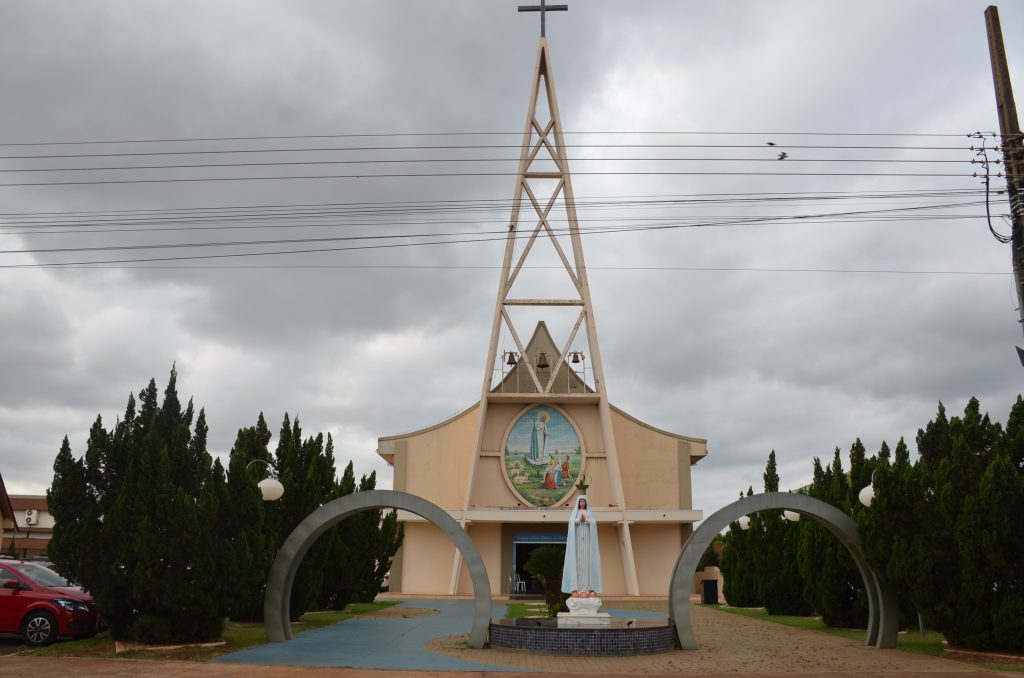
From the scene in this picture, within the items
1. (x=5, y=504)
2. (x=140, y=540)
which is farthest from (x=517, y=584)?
(x=140, y=540)

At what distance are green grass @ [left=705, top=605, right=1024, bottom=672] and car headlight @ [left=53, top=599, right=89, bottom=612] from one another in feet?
46.1

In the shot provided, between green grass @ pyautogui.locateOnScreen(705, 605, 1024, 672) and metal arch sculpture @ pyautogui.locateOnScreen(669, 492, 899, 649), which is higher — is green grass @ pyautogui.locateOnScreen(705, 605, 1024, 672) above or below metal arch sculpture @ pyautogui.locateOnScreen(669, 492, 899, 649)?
below

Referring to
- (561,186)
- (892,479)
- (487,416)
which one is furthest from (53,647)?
(561,186)

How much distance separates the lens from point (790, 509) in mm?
14930

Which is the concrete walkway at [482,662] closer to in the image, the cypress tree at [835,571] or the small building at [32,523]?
the cypress tree at [835,571]

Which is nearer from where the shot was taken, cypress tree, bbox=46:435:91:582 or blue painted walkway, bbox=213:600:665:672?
blue painted walkway, bbox=213:600:665:672

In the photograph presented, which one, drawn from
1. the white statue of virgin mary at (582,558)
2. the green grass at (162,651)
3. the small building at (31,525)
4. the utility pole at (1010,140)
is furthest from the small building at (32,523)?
the utility pole at (1010,140)

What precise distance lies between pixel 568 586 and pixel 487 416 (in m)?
22.4

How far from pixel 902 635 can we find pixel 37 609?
53.7 feet

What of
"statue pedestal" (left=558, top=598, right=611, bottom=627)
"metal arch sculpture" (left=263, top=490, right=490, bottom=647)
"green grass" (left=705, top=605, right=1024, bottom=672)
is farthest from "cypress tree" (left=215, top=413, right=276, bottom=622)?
"green grass" (left=705, top=605, right=1024, bottom=672)

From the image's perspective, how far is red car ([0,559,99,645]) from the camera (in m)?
14.0

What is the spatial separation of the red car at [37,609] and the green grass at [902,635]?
553 inches

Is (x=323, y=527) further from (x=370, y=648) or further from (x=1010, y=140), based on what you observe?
(x=1010, y=140)

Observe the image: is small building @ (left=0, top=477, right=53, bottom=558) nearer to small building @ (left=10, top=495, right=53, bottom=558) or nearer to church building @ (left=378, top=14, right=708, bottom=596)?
small building @ (left=10, top=495, right=53, bottom=558)
